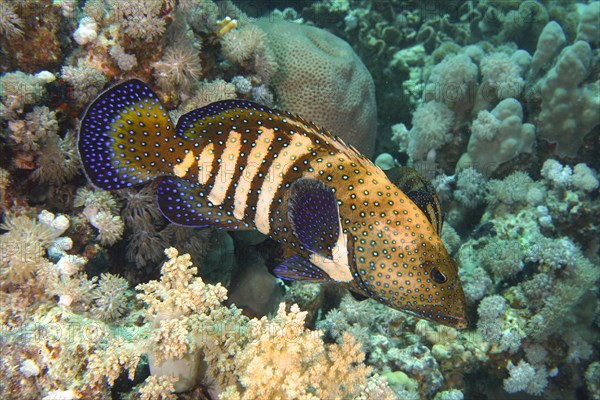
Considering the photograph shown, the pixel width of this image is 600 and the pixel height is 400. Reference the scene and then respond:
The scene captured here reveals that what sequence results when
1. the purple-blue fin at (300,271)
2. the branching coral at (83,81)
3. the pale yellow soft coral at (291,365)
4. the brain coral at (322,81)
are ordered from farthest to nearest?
the brain coral at (322,81), the branching coral at (83,81), the purple-blue fin at (300,271), the pale yellow soft coral at (291,365)

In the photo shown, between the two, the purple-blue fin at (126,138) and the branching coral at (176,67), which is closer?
the purple-blue fin at (126,138)

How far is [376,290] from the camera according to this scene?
3291 mm

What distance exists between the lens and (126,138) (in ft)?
11.3

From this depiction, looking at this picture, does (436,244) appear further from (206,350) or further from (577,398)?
(577,398)

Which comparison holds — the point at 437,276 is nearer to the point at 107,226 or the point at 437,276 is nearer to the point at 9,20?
the point at 107,226

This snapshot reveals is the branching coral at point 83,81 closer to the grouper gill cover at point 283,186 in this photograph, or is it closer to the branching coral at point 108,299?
the grouper gill cover at point 283,186

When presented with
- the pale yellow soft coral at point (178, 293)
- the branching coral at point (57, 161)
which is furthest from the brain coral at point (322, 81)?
the pale yellow soft coral at point (178, 293)

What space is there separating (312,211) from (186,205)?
1194 mm

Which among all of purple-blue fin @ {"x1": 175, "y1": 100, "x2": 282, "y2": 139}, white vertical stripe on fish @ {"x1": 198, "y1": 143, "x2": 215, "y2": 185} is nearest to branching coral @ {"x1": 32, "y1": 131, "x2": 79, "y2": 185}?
purple-blue fin @ {"x1": 175, "y1": 100, "x2": 282, "y2": 139}

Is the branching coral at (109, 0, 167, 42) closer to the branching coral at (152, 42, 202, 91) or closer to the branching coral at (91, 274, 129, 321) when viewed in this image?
the branching coral at (152, 42, 202, 91)

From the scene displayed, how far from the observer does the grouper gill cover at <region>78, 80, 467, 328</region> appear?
319 cm

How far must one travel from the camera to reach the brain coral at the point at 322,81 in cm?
625

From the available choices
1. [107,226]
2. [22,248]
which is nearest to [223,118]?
[107,226]

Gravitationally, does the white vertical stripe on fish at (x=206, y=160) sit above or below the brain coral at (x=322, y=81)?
above
